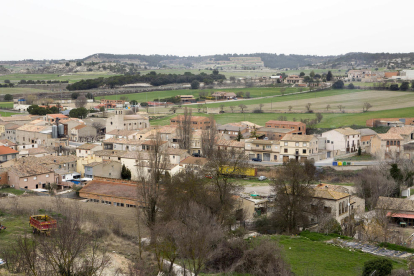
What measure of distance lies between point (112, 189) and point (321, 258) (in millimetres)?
12913

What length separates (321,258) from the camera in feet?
48.2

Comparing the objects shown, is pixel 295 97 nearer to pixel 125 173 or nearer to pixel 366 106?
pixel 366 106

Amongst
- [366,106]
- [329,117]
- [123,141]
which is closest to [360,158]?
[123,141]

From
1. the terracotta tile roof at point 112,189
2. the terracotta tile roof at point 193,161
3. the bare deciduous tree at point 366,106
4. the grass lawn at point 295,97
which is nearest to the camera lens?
the terracotta tile roof at point 112,189

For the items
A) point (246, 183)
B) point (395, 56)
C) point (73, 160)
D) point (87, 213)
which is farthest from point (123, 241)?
point (395, 56)

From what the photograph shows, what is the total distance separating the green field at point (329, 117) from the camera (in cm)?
4869

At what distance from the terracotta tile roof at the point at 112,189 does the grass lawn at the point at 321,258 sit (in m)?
9.52

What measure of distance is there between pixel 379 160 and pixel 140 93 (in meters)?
56.1

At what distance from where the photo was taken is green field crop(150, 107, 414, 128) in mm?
48688

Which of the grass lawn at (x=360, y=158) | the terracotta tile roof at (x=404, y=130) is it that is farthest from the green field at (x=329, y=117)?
the grass lawn at (x=360, y=158)

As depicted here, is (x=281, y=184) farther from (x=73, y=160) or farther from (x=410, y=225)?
(x=73, y=160)

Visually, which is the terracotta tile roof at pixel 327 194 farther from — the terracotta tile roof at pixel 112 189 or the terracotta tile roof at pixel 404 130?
the terracotta tile roof at pixel 404 130

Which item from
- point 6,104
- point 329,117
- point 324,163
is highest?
point 6,104

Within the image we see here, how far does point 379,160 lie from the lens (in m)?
32.8
